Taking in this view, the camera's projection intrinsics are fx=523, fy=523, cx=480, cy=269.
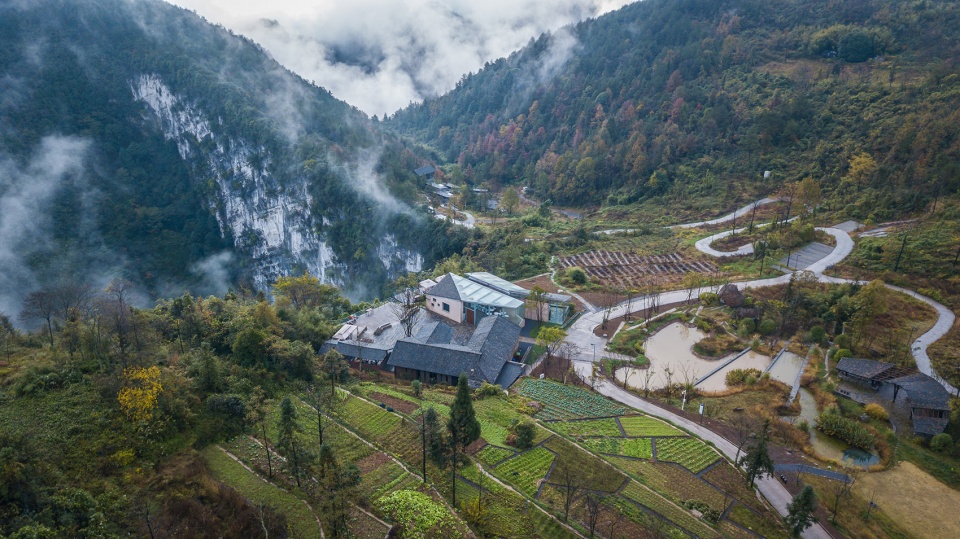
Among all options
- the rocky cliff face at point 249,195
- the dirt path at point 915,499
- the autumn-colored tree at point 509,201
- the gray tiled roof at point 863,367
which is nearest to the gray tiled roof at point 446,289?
the gray tiled roof at point 863,367

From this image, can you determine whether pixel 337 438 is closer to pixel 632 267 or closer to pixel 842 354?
pixel 842 354

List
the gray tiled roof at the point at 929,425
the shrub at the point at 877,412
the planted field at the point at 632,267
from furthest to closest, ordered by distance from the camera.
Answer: the planted field at the point at 632,267 < the shrub at the point at 877,412 < the gray tiled roof at the point at 929,425

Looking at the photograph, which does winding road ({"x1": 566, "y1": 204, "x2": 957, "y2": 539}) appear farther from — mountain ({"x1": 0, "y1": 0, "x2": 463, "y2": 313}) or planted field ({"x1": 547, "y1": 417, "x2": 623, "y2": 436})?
mountain ({"x1": 0, "y1": 0, "x2": 463, "y2": 313})

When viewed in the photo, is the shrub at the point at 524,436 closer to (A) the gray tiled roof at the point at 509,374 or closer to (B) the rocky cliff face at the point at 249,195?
(A) the gray tiled roof at the point at 509,374

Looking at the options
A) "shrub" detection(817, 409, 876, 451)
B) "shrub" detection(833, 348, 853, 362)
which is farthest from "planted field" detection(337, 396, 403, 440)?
"shrub" detection(833, 348, 853, 362)

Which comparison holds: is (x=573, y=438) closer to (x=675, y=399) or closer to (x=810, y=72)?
(x=675, y=399)

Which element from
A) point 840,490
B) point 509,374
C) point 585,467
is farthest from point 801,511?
point 509,374
